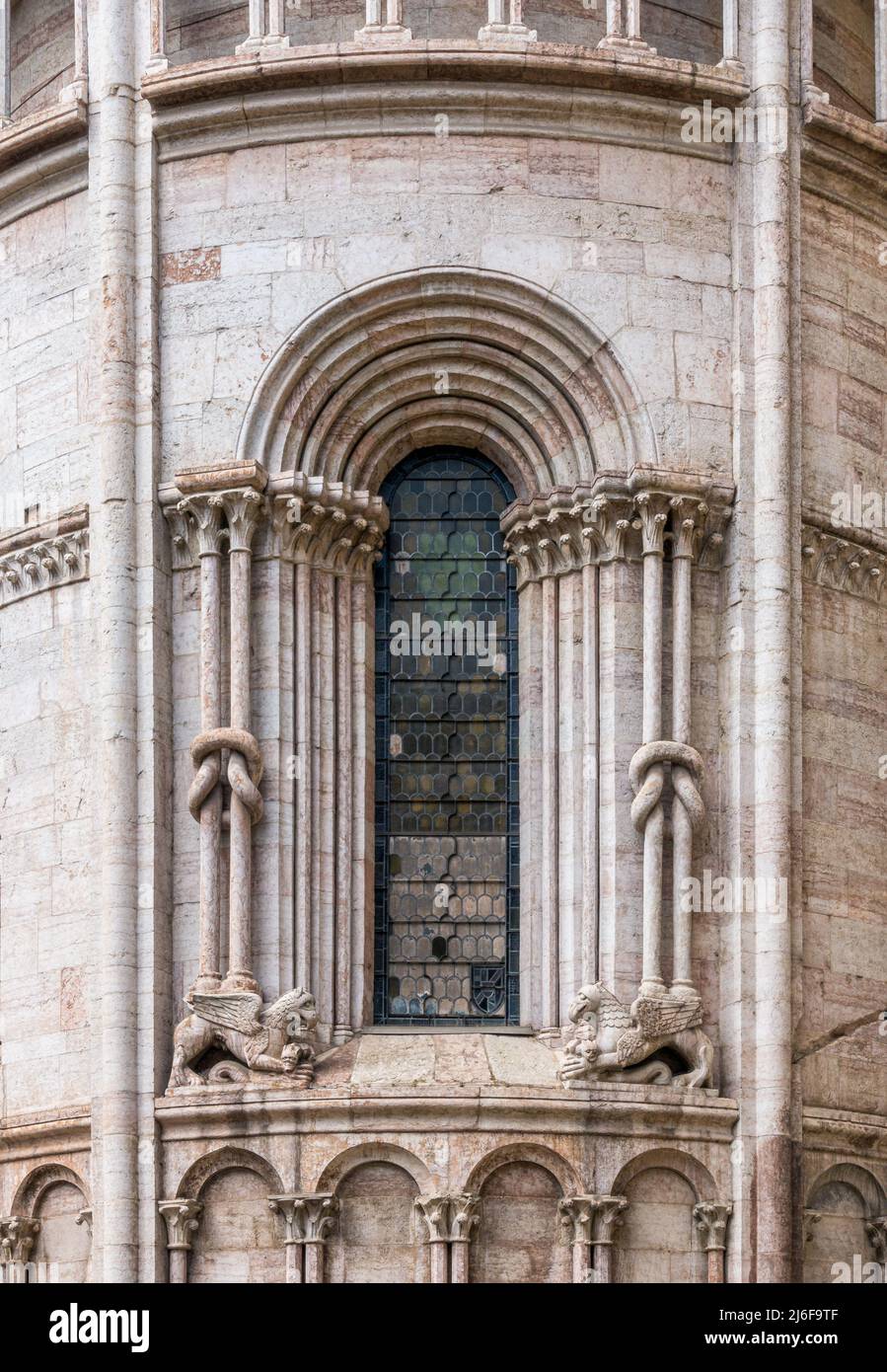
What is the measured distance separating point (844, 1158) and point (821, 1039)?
111 cm

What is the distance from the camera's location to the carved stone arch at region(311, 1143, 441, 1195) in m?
32.3

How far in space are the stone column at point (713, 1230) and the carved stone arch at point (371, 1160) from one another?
2.46 meters

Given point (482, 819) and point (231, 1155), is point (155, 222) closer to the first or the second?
point (482, 819)

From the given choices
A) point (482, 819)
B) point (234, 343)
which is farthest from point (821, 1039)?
point (234, 343)

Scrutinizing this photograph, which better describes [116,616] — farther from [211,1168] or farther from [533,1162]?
[533,1162]

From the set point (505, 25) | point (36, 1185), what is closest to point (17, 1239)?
point (36, 1185)

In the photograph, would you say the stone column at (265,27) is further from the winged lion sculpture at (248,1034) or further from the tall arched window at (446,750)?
the winged lion sculpture at (248,1034)

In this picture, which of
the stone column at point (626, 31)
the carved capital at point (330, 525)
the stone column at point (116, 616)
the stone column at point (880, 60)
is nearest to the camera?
the stone column at point (116, 616)

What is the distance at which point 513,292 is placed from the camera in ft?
113

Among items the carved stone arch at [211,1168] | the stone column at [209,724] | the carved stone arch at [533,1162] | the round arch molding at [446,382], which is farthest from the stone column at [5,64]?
the carved stone arch at [533,1162]

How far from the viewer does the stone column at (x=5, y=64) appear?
36156 millimetres

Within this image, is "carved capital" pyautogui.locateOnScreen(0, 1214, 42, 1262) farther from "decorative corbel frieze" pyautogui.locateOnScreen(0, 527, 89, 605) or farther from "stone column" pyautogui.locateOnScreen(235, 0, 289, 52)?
"stone column" pyautogui.locateOnScreen(235, 0, 289, 52)

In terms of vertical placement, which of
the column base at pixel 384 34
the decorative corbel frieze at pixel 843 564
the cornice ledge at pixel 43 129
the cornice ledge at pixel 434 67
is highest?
the column base at pixel 384 34

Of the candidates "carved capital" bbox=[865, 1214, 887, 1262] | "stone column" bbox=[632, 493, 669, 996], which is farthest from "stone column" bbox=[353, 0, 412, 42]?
"carved capital" bbox=[865, 1214, 887, 1262]
